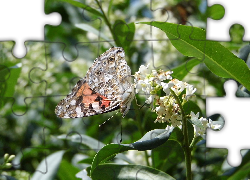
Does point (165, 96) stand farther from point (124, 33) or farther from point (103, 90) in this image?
point (124, 33)

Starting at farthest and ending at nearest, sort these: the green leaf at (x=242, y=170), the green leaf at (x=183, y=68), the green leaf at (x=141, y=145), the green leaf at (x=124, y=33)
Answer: the green leaf at (x=124, y=33)
the green leaf at (x=183, y=68)
the green leaf at (x=242, y=170)
the green leaf at (x=141, y=145)

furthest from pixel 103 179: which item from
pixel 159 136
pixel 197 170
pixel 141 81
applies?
pixel 197 170

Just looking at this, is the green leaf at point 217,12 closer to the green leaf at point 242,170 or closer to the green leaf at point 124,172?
the green leaf at point 242,170

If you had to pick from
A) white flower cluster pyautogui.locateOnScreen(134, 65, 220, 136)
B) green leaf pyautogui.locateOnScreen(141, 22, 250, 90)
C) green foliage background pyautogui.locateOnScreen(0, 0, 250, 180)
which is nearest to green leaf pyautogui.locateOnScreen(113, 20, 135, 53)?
green foliage background pyautogui.locateOnScreen(0, 0, 250, 180)

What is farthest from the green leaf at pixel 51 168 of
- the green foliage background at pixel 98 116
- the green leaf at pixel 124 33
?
the green leaf at pixel 124 33

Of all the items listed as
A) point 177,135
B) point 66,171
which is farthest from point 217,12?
point 66,171

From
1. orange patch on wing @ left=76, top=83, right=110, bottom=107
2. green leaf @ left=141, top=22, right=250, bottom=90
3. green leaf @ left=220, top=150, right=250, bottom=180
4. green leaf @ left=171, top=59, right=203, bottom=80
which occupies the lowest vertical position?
green leaf @ left=220, top=150, right=250, bottom=180

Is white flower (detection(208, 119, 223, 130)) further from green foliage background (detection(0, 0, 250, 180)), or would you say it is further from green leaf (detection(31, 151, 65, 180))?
green leaf (detection(31, 151, 65, 180))
